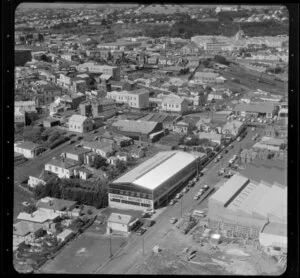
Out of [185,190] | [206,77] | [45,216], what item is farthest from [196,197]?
[206,77]

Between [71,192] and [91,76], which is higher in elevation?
[91,76]

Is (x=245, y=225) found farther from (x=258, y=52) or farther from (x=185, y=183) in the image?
(x=258, y=52)

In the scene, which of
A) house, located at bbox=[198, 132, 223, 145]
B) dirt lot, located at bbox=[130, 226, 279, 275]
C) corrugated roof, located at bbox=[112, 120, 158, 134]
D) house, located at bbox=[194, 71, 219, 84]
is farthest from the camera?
house, located at bbox=[194, 71, 219, 84]

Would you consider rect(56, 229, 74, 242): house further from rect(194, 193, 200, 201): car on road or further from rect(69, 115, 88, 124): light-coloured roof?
rect(69, 115, 88, 124): light-coloured roof

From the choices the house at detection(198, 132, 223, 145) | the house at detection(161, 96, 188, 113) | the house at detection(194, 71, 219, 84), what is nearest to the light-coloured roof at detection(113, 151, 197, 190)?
the house at detection(198, 132, 223, 145)

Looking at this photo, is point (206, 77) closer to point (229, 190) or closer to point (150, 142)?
point (150, 142)

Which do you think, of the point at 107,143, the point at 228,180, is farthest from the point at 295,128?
the point at 107,143
